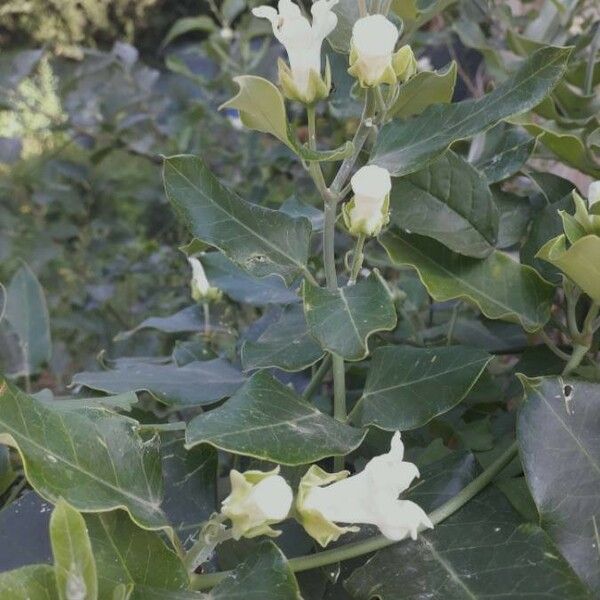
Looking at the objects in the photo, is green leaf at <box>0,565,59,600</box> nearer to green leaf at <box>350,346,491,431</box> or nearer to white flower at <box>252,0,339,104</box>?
green leaf at <box>350,346,491,431</box>

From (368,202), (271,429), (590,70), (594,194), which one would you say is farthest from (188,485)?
(590,70)

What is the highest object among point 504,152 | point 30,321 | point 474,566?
point 504,152

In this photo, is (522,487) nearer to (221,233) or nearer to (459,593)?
(459,593)

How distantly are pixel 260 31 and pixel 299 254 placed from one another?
3.46 feet

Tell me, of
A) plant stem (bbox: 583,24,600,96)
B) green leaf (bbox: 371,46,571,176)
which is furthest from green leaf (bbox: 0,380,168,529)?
plant stem (bbox: 583,24,600,96)

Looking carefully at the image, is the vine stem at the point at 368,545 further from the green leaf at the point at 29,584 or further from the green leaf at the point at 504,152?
the green leaf at the point at 504,152

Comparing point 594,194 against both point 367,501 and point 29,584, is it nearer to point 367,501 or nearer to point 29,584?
point 367,501

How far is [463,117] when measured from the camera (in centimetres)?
44

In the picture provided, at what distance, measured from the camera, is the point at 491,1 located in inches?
39.8

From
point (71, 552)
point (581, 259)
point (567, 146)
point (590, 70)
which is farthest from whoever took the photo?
point (590, 70)

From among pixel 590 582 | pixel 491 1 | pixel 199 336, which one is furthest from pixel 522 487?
pixel 491 1

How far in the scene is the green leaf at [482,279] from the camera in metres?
0.47

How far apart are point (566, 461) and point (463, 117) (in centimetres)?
20

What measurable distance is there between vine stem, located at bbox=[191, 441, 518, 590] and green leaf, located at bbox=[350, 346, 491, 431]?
4cm
